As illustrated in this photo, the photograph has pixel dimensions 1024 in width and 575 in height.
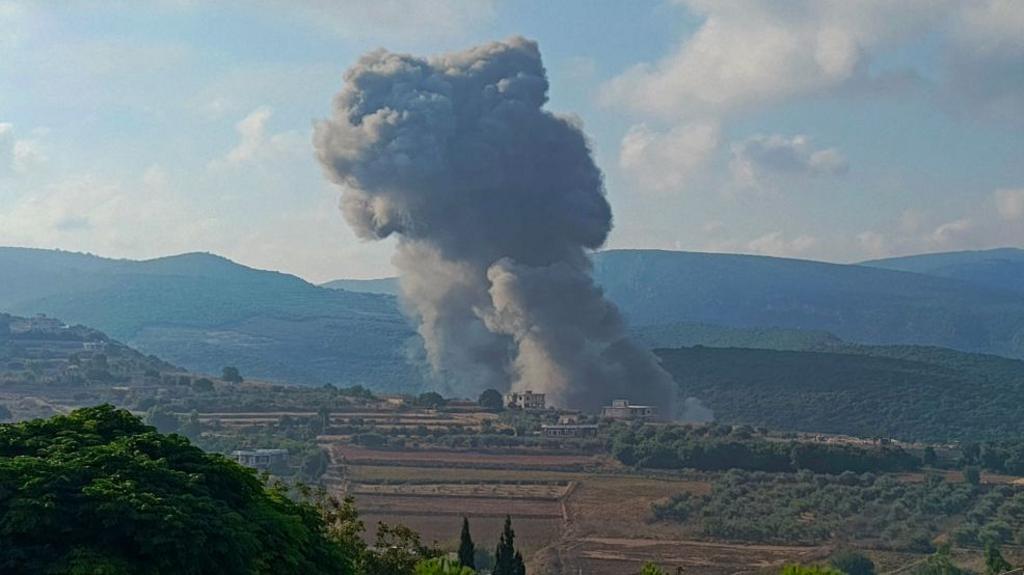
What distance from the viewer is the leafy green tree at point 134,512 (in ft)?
64.0

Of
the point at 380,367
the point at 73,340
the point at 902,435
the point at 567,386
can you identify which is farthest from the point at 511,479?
the point at 380,367

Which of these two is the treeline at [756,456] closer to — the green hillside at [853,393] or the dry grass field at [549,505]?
the dry grass field at [549,505]

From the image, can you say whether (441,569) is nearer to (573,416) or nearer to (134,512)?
(134,512)

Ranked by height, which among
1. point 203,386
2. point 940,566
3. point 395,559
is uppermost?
point 203,386

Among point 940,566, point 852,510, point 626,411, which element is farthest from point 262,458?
point 940,566

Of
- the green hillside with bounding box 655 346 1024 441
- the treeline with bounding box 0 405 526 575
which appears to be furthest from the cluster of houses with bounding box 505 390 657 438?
the treeline with bounding box 0 405 526 575

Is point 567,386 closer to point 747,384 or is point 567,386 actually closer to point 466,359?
point 466,359

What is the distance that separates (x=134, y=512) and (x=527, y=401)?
68.4 metres

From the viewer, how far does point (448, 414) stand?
8638cm

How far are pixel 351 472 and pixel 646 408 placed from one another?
81.0 ft

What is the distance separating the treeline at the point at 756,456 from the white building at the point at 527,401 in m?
15.1

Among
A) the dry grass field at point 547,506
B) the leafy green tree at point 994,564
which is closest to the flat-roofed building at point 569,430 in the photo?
the dry grass field at point 547,506

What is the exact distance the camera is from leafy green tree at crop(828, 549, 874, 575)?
160 ft

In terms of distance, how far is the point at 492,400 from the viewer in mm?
89688
